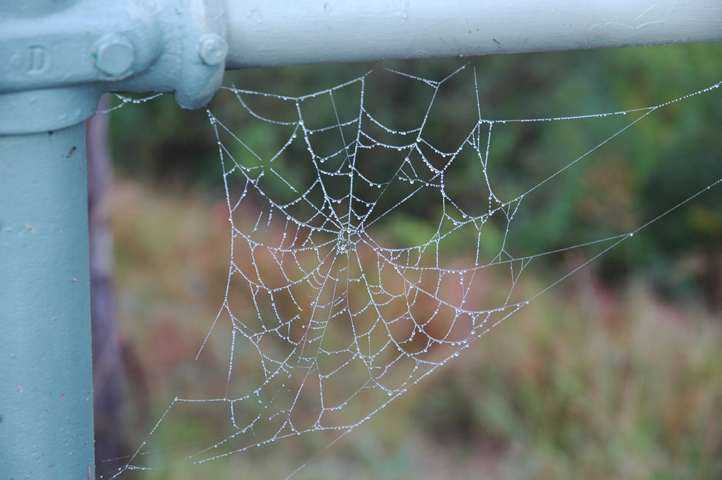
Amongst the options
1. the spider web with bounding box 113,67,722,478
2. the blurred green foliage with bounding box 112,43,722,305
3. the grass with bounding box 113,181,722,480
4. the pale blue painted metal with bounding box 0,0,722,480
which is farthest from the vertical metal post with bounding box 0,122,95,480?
the blurred green foliage with bounding box 112,43,722,305

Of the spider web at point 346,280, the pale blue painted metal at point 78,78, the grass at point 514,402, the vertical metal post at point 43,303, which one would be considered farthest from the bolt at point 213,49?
the grass at point 514,402

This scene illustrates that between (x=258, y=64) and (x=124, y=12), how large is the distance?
0.65ft

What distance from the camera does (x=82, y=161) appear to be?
31.9 inches

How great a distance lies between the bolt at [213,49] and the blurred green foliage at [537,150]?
219 inches

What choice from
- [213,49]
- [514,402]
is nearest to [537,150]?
[514,402]

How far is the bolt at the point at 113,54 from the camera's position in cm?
74

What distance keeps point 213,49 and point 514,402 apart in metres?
4.34

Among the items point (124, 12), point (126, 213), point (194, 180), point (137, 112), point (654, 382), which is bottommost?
point (654, 382)

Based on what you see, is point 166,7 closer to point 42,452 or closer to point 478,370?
point 42,452

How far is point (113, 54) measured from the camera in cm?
74

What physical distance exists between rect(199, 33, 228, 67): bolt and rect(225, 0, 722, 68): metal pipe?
38 mm

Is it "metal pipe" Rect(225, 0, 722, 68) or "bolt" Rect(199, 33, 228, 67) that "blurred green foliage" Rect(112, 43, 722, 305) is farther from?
"bolt" Rect(199, 33, 228, 67)

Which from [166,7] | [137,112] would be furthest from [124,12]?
[137,112]

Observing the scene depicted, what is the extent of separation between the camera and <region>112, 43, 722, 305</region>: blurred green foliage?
7344 millimetres
